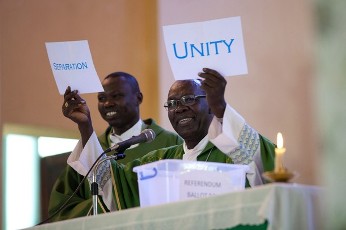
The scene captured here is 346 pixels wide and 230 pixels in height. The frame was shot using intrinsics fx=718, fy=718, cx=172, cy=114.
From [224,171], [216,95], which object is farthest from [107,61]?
[224,171]

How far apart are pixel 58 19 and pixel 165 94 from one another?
1563 millimetres

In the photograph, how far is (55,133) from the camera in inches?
299

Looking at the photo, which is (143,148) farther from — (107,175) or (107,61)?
(107,61)

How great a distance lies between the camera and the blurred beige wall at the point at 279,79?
17.4 feet

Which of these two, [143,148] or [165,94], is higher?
[165,94]

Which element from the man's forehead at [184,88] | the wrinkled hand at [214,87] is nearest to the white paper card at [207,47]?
the wrinkled hand at [214,87]

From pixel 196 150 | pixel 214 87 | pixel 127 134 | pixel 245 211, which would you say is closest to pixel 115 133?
pixel 127 134

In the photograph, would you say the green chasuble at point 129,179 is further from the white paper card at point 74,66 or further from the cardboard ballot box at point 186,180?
the cardboard ballot box at point 186,180

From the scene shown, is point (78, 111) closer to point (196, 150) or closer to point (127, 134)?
point (196, 150)

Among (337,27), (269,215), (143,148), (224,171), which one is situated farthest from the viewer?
(143,148)

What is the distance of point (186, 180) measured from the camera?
277 centimetres

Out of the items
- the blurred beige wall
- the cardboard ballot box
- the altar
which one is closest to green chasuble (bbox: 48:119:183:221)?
the blurred beige wall

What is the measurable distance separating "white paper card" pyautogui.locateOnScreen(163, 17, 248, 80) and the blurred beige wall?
194cm

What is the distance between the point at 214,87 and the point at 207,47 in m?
0.20
